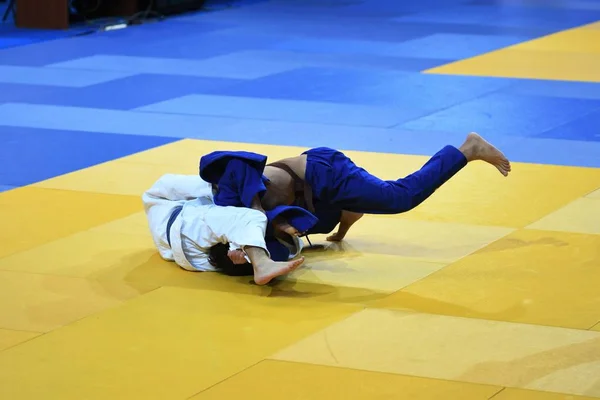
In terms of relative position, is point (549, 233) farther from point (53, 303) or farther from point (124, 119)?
point (124, 119)

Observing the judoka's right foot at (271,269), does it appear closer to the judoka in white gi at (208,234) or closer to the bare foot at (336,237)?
the judoka in white gi at (208,234)

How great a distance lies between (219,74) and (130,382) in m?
8.40

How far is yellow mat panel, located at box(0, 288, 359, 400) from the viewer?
4.77 meters

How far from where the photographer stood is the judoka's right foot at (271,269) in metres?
5.64

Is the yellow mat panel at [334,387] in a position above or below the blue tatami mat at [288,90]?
above

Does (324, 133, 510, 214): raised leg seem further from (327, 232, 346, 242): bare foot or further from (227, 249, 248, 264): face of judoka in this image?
(227, 249, 248, 264): face of judoka

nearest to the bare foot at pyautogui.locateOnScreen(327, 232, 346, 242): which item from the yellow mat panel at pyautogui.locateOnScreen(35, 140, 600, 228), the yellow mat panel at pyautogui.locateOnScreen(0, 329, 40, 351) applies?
the yellow mat panel at pyautogui.locateOnScreen(35, 140, 600, 228)

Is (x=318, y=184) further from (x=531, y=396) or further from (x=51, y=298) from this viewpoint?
(x=531, y=396)

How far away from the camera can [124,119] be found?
1060 centimetres

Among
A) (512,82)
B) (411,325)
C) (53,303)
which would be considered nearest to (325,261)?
(411,325)

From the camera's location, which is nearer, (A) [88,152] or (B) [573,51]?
(A) [88,152]

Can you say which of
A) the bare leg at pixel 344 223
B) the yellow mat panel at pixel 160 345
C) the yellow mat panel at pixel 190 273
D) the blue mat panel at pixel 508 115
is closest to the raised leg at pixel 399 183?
the bare leg at pixel 344 223

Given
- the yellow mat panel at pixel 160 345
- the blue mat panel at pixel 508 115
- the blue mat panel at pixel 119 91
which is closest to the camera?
the yellow mat panel at pixel 160 345

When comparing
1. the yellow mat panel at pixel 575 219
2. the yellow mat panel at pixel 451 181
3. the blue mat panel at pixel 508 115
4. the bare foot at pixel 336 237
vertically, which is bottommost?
the blue mat panel at pixel 508 115
